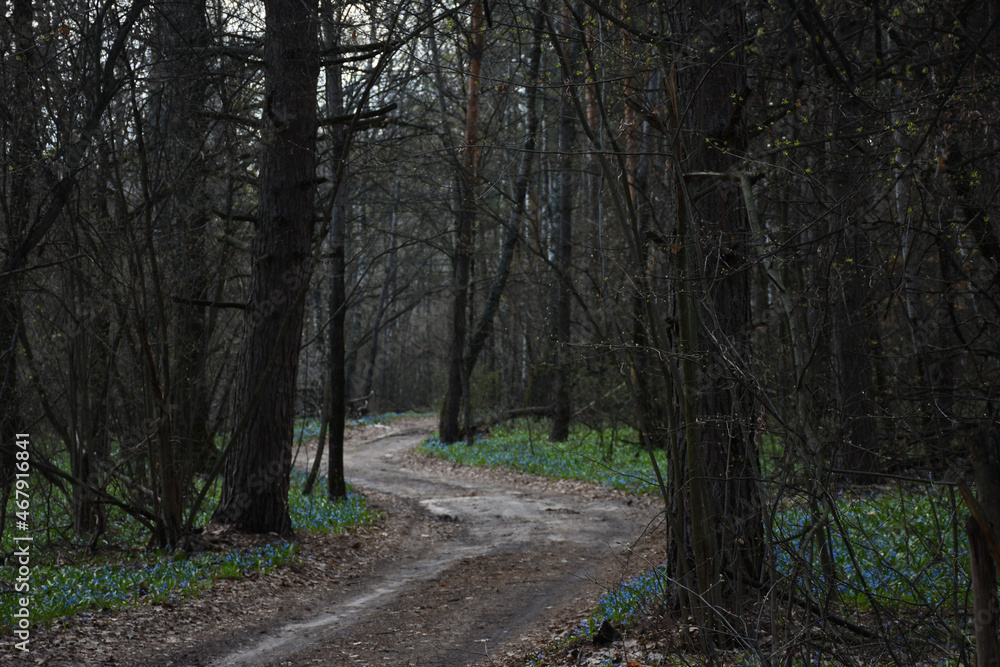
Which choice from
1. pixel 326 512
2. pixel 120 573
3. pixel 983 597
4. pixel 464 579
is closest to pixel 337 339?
pixel 326 512

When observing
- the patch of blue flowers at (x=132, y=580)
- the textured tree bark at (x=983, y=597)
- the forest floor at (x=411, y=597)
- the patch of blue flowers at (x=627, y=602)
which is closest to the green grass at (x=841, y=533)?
the patch of blue flowers at (x=627, y=602)

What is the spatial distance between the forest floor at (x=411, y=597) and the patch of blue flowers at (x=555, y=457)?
1137 mm

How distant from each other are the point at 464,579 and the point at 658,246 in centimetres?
569

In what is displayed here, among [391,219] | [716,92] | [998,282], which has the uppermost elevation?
Answer: [391,219]

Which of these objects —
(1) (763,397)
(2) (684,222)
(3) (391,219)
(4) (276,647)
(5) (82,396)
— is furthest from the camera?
(3) (391,219)

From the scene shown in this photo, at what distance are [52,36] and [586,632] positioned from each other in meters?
7.04

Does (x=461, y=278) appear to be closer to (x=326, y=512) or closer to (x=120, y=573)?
(x=326, y=512)

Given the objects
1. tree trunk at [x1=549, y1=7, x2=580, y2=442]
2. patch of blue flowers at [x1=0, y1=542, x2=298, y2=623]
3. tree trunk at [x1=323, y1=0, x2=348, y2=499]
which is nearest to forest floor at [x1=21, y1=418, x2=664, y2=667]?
patch of blue flowers at [x1=0, y1=542, x2=298, y2=623]

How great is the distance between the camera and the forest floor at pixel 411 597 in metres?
6.16

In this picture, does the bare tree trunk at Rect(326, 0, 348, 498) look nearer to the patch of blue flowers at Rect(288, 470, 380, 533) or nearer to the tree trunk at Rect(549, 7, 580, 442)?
the patch of blue flowers at Rect(288, 470, 380, 533)

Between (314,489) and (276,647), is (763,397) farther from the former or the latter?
(314,489)

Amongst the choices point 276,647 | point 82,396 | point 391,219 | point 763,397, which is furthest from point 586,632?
point 391,219

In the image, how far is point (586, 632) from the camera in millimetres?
6289

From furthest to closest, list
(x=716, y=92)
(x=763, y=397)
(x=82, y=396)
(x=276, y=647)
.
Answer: (x=82, y=396), (x=276, y=647), (x=716, y=92), (x=763, y=397)
